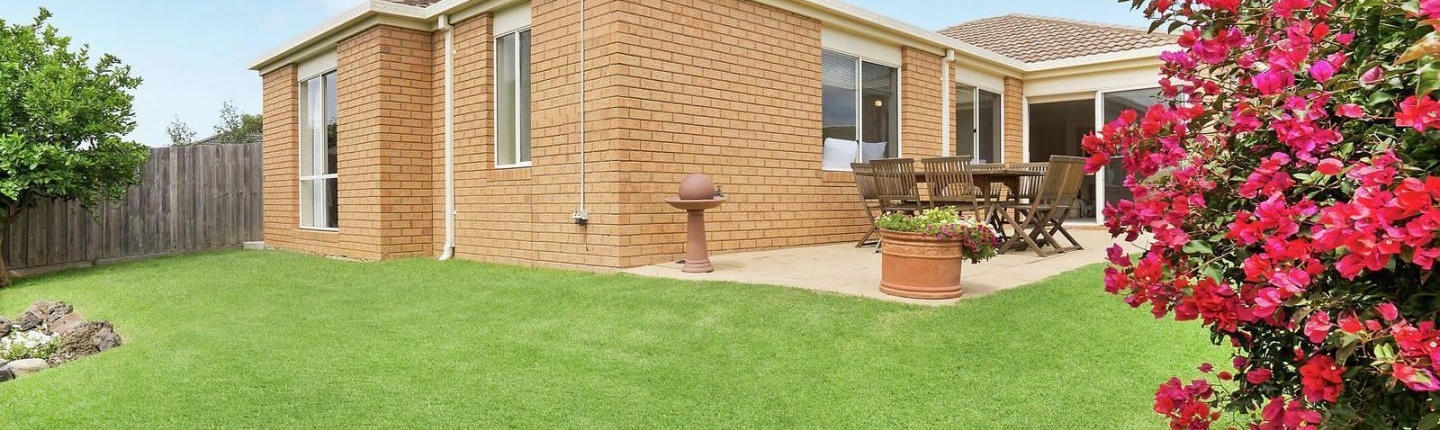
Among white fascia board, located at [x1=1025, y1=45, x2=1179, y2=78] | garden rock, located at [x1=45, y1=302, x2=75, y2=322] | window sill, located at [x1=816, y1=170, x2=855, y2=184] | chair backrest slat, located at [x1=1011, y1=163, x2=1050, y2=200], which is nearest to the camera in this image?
garden rock, located at [x1=45, y1=302, x2=75, y2=322]

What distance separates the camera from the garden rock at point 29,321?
525 centimetres

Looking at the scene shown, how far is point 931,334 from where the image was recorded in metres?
3.49

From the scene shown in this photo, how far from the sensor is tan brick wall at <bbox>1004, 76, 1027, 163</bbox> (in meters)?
11.1

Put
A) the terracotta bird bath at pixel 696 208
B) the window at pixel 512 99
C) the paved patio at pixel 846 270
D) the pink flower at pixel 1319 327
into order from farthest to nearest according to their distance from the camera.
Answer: the window at pixel 512 99, the terracotta bird bath at pixel 696 208, the paved patio at pixel 846 270, the pink flower at pixel 1319 327

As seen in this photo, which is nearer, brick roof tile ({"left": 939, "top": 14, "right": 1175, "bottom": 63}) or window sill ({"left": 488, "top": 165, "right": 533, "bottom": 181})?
window sill ({"left": 488, "top": 165, "right": 533, "bottom": 181})

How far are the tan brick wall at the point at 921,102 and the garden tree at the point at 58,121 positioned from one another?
8483mm

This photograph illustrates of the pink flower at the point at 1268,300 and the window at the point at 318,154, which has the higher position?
the window at the point at 318,154

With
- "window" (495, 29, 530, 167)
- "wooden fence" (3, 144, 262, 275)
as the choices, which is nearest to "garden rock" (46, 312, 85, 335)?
"window" (495, 29, 530, 167)

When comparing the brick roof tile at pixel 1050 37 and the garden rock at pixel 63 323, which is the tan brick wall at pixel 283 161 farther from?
the brick roof tile at pixel 1050 37

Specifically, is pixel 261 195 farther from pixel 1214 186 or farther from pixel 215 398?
pixel 1214 186

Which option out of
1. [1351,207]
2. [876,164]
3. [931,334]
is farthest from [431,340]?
[876,164]

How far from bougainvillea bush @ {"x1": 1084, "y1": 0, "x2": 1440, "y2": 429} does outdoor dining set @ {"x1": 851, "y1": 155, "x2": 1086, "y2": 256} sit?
4.85m

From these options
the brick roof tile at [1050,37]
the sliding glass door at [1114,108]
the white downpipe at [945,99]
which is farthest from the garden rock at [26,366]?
the brick roof tile at [1050,37]

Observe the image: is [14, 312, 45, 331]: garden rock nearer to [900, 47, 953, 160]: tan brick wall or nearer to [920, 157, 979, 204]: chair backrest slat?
[920, 157, 979, 204]: chair backrest slat
